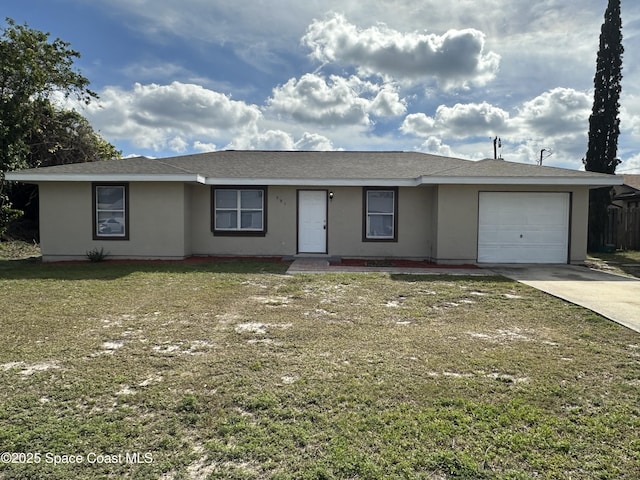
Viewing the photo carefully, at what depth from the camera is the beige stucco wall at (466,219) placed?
1164 centimetres

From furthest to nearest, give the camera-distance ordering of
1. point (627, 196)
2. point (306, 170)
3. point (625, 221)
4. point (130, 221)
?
point (627, 196) → point (625, 221) → point (306, 170) → point (130, 221)

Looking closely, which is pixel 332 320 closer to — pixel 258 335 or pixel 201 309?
pixel 258 335

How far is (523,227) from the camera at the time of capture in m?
11.8

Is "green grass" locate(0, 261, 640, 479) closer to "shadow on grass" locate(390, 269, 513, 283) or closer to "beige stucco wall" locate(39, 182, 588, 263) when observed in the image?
"shadow on grass" locate(390, 269, 513, 283)

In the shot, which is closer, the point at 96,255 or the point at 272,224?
the point at 96,255

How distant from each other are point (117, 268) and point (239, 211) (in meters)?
3.95

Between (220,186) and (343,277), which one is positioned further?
(220,186)

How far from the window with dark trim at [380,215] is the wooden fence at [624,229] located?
40.7 ft

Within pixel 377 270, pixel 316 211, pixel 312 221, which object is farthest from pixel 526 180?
pixel 312 221

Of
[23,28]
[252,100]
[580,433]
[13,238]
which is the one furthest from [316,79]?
[580,433]

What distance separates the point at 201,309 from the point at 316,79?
15.2 meters

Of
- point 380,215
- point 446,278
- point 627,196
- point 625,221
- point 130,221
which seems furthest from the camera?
point 627,196

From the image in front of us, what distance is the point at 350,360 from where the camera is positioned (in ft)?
13.7

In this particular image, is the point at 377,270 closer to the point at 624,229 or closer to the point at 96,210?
the point at 96,210
